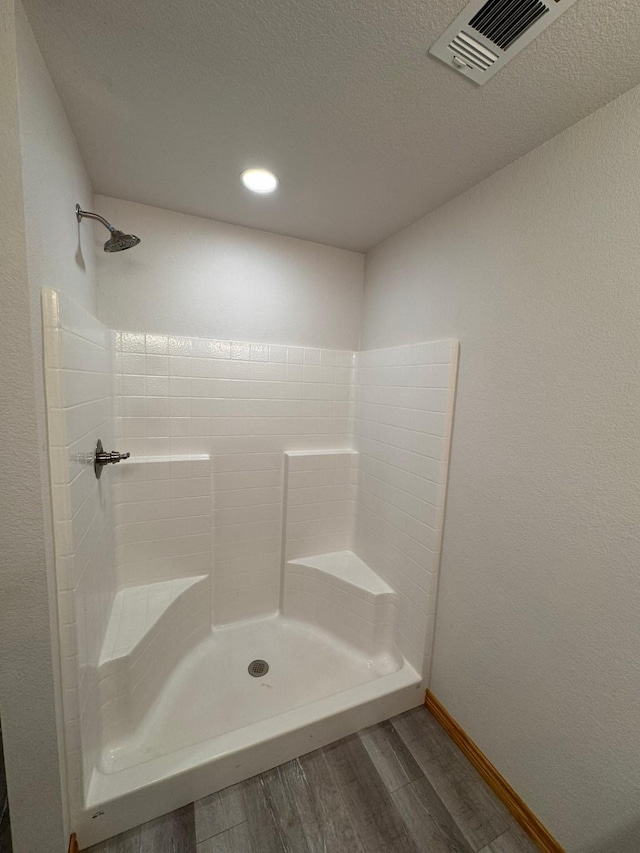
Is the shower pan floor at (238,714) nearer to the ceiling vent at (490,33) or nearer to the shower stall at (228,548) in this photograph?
the shower stall at (228,548)

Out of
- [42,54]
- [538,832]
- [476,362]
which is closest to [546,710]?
[538,832]

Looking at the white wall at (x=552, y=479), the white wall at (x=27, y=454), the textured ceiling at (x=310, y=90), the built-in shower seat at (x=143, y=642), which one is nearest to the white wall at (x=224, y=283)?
the textured ceiling at (x=310, y=90)

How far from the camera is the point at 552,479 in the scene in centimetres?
102

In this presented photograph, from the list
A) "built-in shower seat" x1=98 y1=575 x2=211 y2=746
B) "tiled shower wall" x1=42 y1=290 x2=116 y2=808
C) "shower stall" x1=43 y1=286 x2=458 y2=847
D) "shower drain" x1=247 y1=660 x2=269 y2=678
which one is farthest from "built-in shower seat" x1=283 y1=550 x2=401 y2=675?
"tiled shower wall" x1=42 y1=290 x2=116 y2=808

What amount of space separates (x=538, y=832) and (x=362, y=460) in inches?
60.0

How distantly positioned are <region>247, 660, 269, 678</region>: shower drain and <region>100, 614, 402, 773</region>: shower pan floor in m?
0.02

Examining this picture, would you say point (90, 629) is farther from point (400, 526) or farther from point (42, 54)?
point (42, 54)

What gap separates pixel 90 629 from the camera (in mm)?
1079

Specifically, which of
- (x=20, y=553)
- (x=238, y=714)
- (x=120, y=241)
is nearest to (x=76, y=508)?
(x=20, y=553)

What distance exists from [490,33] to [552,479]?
1.16 meters

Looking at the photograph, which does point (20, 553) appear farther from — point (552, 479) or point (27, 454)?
point (552, 479)

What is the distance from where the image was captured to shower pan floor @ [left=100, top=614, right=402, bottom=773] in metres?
1.29

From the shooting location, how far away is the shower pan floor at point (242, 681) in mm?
1294

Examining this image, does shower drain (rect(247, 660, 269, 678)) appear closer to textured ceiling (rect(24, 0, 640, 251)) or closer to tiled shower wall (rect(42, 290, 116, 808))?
tiled shower wall (rect(42, 290, 116, 808))
